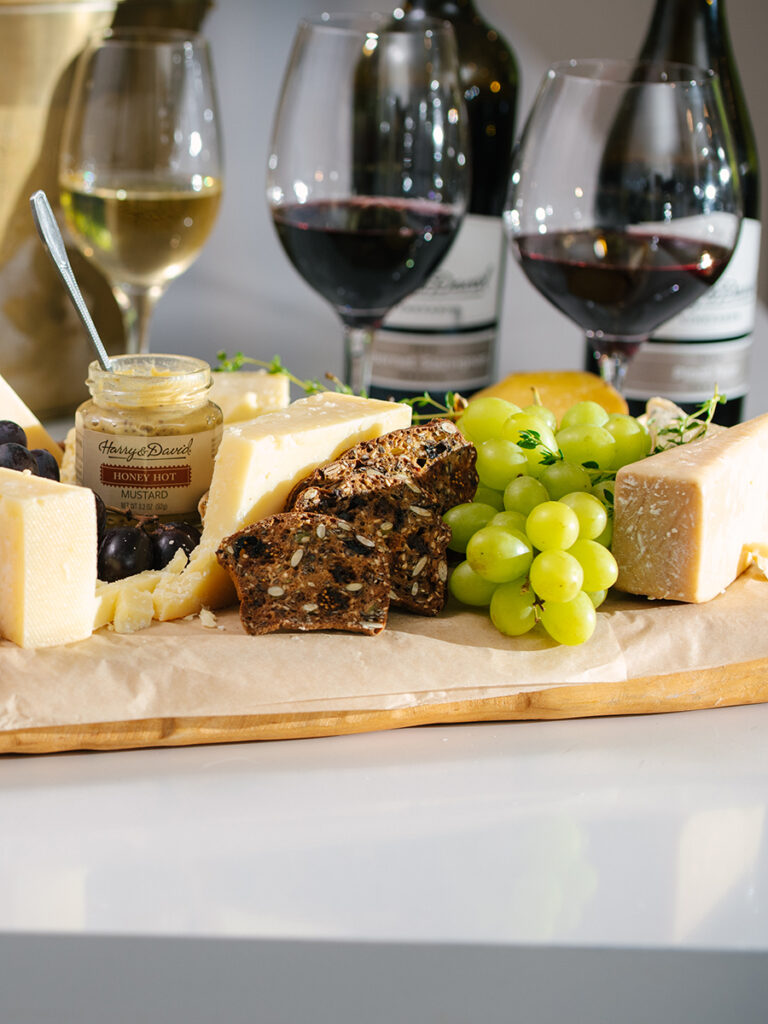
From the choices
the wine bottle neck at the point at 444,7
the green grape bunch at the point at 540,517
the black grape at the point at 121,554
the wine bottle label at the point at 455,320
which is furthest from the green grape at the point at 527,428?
the wine bottle neck at the point at 444,7

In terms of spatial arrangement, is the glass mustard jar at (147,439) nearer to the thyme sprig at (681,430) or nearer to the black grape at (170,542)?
the black grape at (170,542)

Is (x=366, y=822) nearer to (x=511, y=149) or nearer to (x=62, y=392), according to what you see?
(x=62, y=392)

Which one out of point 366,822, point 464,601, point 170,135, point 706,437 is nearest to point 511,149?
point 170,135

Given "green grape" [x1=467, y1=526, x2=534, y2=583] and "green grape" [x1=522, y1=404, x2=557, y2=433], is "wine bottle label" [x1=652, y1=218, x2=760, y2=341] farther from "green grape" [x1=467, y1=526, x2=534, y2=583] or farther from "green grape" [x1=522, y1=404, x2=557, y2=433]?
"green grape" [x1=467, y1=526, x2=534, y2=583]

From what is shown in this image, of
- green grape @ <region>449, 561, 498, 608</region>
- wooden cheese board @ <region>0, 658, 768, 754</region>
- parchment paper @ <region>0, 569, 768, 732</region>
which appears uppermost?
green grape @ <region>449, 561, 498, 608</region>

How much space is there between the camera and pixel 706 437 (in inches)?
27.4

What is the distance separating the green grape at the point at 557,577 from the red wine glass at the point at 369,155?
0.43 m

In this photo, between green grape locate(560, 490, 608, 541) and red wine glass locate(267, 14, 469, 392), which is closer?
green grape locate(560, 490, 608, 541)

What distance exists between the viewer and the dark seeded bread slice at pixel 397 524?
0.61 metres

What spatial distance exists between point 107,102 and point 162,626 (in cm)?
64

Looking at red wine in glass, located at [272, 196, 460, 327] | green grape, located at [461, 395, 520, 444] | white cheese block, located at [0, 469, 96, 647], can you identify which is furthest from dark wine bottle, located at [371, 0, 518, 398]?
white cheese block, located at [0, 469, 96, 647]

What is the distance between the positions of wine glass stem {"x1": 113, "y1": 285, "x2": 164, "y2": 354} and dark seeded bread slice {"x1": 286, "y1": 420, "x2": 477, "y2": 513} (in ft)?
1.80

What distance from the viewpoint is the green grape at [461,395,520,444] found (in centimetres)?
72

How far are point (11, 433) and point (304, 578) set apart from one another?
22 centimetres
